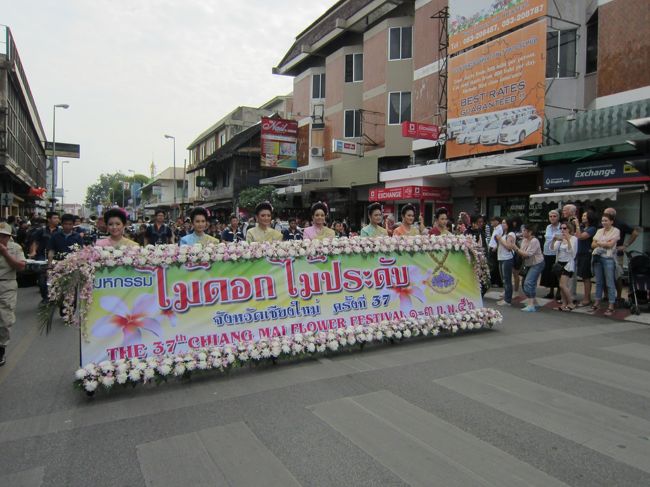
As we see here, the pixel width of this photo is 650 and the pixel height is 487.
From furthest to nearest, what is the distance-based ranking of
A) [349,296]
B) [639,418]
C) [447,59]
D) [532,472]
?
[447,59] → [349,296] → [639,418] → [532,472]

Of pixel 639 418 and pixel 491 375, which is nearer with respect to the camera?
pixel 639 418

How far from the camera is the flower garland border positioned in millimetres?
4523

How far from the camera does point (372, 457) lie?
Result: 11.0ft

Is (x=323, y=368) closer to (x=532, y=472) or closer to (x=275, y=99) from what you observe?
(x=532, y=472)

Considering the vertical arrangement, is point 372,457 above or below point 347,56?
below

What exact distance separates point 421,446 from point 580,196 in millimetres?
11624

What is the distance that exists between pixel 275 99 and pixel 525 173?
34.6 meters

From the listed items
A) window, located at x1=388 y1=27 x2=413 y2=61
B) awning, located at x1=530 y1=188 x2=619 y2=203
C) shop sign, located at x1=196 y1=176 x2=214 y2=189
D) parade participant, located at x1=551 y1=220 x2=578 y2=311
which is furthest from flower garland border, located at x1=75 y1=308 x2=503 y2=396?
shop sign, located at x1=196 y1=176 x2=214 y2=189

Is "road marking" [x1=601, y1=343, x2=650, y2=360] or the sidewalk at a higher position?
the sidewalk

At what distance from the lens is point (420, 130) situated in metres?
19.4

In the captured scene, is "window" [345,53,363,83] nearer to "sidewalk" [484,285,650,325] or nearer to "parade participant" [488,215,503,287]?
"parade participant" [488,215,503,287]

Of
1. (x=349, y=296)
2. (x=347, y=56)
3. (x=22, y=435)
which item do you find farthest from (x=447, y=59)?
(x=22, y=435)

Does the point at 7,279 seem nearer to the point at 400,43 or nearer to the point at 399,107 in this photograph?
the point at 399,107

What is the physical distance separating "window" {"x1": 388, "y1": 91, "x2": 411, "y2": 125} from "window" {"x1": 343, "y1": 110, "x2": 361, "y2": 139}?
2748mm
